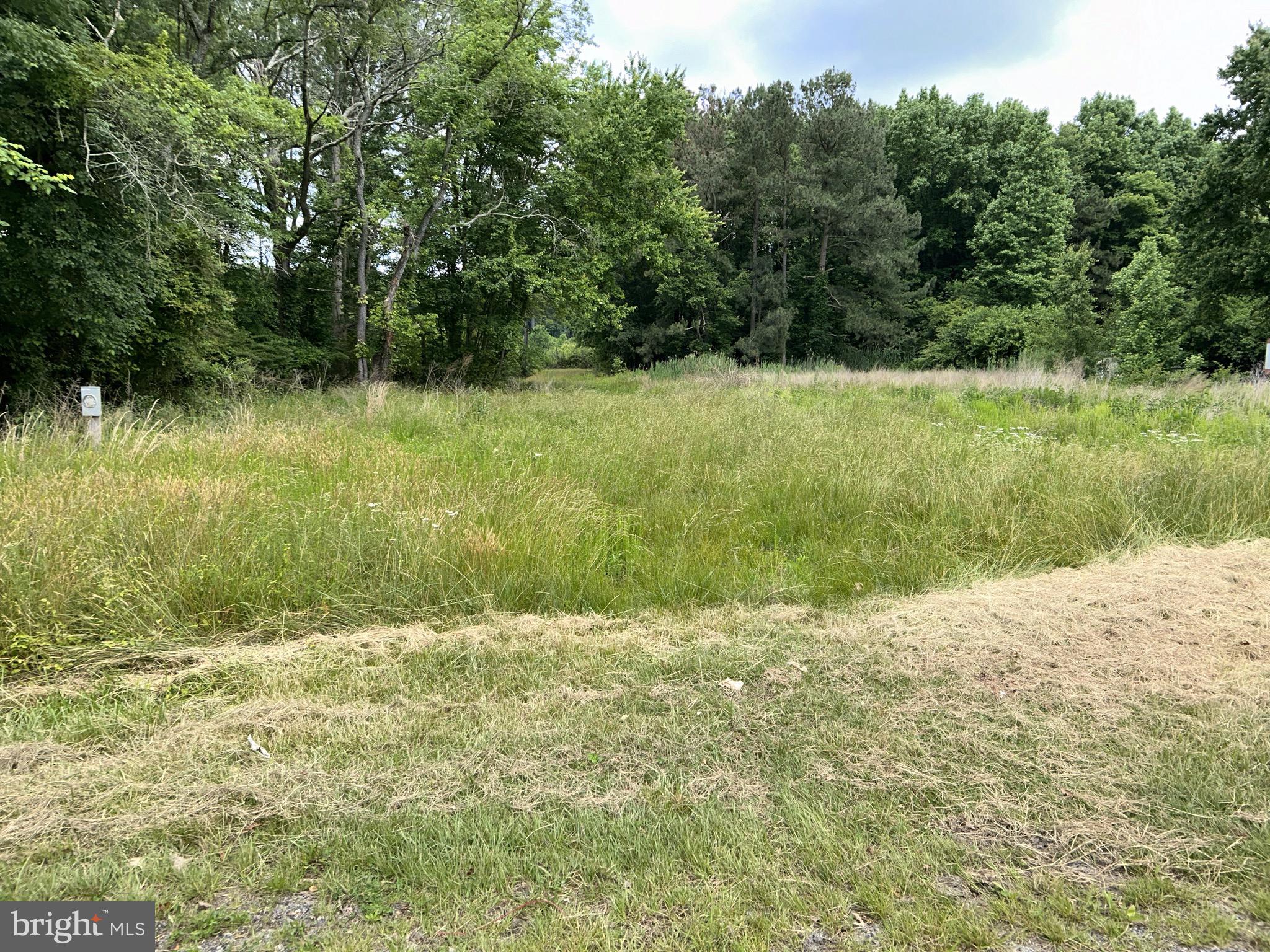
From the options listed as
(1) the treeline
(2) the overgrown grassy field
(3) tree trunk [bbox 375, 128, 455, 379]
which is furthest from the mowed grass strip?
(3) tree trunk [bbox 375, 128, 455, 379]

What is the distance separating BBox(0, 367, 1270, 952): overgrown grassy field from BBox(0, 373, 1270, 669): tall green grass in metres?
0.03

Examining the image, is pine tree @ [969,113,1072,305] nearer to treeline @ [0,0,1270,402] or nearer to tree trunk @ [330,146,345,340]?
treeline @ [0,0,1270,402]

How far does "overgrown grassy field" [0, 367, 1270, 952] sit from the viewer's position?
6.00 feet

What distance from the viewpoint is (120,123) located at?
8555 mm

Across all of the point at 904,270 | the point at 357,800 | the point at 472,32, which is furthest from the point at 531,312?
the point at 904,270

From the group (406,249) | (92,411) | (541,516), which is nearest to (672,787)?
(541,516)

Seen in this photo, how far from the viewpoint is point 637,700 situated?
9.48 ft

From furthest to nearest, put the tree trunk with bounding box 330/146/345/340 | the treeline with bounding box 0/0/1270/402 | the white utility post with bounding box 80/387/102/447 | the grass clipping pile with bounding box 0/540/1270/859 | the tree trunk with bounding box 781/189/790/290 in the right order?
1. the tree trunk with bounding box 781/189/790/290
2. the tree trunk with bounding box 330/146/345/340
3. the treeline with bounding box 0/0/1270/402
4. the white utility post with bounding box 80/387/102/447
5. the grass clipping pile with bounding box 0/540/1270/859

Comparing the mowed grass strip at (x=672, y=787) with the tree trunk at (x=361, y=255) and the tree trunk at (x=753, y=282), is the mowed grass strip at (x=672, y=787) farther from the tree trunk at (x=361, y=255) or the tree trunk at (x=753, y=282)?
the tree trunk at (x=753, y=282)

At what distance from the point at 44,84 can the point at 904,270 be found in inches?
1540

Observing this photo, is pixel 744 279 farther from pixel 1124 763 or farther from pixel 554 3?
pixel 1124 763
